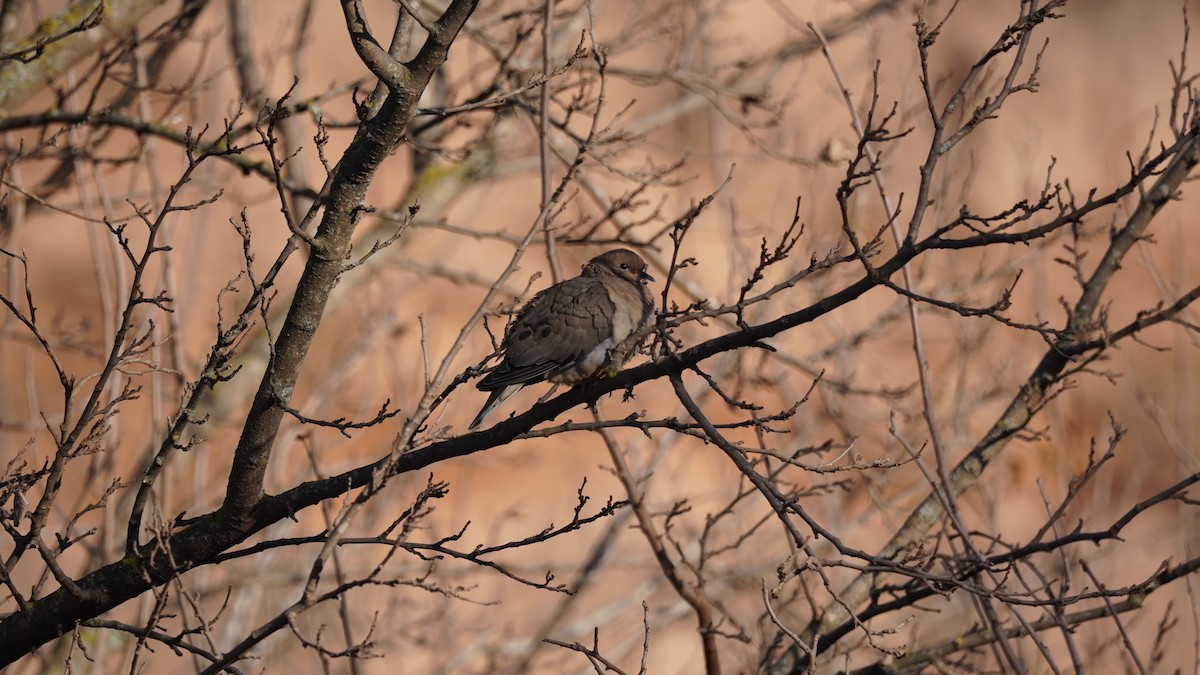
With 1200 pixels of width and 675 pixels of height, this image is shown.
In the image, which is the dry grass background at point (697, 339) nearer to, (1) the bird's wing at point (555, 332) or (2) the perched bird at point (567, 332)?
(2) the perched bird at point (567, 332)

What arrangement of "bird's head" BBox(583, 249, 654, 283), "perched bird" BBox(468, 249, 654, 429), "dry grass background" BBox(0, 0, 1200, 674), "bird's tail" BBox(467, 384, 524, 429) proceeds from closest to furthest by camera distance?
"bird's tail" BBox(467, 384, 524, 429)
"perched bird" BBox(468, 249, 654, 429)
"bird's head" BBox(583, 249, 654, 283)
"dry grass background" BBox(0, 0, 1200, 674)

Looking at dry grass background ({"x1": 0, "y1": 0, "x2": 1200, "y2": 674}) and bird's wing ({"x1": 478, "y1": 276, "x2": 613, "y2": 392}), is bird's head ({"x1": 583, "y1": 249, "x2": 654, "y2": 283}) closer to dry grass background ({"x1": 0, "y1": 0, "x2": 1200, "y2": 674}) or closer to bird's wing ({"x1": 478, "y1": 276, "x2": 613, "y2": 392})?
bird's wing ({"x1": 478, "y1": 276, "x2": 613, "y2": 392})

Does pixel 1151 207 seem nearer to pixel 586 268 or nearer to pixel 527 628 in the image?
pixel 586 268

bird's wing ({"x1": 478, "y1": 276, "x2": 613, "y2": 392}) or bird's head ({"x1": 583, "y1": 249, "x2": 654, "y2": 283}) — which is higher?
bird's head ({"x1": 583, "y1": 249, "x2": 654, "y2": 283})

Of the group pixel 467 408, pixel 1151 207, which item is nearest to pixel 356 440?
pixel 467 408

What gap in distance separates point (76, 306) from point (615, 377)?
526 inches

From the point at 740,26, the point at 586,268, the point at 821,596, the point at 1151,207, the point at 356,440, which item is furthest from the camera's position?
the point at 740,26

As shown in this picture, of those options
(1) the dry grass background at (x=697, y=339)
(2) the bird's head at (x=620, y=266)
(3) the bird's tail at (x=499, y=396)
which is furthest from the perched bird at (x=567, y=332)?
(1) the dry grass background at (x=697, y=339)

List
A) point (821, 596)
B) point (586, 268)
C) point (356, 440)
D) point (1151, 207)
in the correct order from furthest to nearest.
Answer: point (356, 440), point (821, 596), point (586, 268), point (1151, 207)

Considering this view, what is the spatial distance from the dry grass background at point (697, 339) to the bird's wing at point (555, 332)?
9.53ft

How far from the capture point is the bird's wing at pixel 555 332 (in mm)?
4926

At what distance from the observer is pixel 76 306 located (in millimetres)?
15000

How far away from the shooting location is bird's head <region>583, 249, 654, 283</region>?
6.03 meters

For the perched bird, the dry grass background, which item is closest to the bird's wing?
the perched bird
